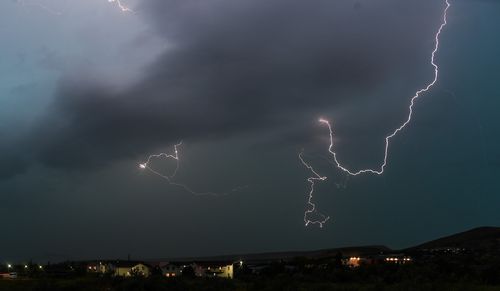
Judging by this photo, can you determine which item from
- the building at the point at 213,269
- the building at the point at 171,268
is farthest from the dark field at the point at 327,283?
the building at the point at 171,268

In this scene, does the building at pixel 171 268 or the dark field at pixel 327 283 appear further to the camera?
the building at pixel 171 268

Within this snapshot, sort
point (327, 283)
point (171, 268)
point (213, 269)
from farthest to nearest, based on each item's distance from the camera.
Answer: point (171, 268) < point (213, 269) < point (327, 283)

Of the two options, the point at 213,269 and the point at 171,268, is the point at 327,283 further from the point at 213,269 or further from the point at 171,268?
the point at 171,268

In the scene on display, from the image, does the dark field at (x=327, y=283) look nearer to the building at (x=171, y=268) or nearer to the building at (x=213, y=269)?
the building at (x=213, y=269)

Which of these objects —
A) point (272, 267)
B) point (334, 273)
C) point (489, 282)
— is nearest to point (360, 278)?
point (334, 273)

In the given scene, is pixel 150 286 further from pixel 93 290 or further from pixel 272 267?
pixel 272 267

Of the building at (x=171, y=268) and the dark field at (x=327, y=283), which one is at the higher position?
the building at (x=171, y=268)

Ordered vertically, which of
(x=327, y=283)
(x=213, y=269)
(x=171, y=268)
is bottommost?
(x=327, y=283)

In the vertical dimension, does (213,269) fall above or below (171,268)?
below

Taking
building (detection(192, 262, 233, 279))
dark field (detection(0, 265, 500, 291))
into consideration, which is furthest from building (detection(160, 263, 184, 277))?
dark field (detection(0, 265, 500, 291))

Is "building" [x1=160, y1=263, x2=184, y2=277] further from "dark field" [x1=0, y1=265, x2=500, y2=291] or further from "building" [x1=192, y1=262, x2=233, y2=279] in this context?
"dark field" [x1=0, y1=265, x2=500, y2=291]

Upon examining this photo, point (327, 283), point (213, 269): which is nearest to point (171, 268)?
point (213, 269)

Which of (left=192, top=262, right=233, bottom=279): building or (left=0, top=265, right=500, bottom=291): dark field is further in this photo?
(left=192, top=262, right=233, bottom=279): building

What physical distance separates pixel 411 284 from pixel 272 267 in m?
23.8
